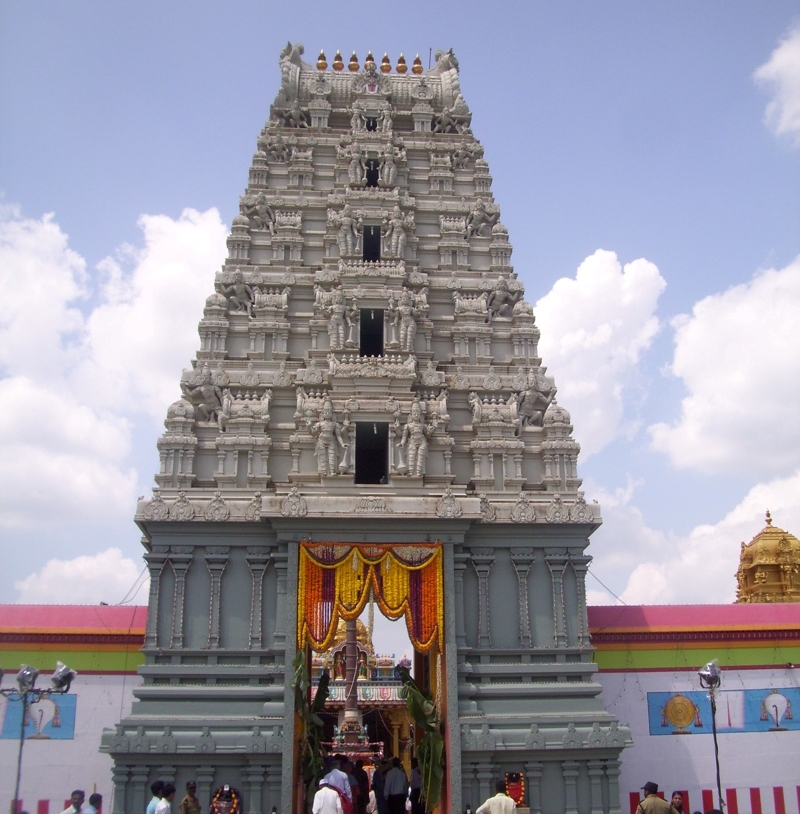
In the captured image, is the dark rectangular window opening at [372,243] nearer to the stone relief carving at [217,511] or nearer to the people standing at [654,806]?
the stone relief carving at [217,511]

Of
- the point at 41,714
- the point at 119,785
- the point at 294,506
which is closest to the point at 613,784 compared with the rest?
the point at 294,506

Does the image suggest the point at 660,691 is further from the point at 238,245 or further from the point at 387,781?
the point at 238,245

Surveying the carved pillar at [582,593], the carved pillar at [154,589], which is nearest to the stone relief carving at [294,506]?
the carved pillar at [154,589]

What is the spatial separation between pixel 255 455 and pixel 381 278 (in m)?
5.87

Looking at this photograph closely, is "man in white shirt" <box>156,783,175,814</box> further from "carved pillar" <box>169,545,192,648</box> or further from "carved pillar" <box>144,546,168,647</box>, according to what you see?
"carved pillar" <box>144,546,168,647</box>

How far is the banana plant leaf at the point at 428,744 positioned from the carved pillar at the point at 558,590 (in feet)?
10.1

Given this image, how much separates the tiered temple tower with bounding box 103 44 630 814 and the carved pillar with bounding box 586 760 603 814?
32 millimetres

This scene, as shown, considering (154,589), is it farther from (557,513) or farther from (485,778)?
(557,513)

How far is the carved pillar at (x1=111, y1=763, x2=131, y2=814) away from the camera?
656 inches

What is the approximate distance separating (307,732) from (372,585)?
11.2ft

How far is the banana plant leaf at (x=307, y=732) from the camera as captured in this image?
17.3m

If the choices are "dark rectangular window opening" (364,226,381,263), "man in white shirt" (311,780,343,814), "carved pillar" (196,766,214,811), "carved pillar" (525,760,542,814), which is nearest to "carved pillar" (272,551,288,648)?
"carved pillar" (196,766,214,811)

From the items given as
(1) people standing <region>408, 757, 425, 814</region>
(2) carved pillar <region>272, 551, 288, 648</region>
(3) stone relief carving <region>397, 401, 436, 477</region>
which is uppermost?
(3) stone relief carving <region>397, 401, 436, 477</region>

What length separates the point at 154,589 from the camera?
18.3 metres
